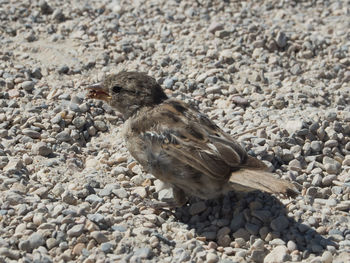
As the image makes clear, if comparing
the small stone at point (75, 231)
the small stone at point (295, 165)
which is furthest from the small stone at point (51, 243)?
the small stone at point (295, 165)

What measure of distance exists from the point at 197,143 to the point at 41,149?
5.37 feet

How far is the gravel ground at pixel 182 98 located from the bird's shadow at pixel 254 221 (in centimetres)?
1

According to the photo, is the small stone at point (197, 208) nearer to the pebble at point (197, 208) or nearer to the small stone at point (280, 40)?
the pebble at point (197, 208)

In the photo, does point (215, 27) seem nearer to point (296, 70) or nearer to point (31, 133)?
point (296, 70)

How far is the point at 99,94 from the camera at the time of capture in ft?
22.9

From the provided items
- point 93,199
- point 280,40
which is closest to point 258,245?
point 93,199

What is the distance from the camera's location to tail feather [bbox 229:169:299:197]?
5.50 m

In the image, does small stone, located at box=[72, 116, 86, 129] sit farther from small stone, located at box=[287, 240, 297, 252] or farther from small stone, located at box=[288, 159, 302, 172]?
small stone, located at box=[287, 240, 297, 252]

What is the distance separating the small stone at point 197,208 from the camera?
6.21 metres

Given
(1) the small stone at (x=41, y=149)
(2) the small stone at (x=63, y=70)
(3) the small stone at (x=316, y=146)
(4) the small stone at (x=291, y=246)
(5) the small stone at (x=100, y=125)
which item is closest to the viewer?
(4) the small stone at (x=291, y=246)

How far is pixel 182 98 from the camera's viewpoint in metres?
7.73

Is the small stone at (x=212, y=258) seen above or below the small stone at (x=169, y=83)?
below

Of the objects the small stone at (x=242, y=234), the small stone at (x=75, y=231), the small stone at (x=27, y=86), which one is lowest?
the small stone at (x=242, y=234)

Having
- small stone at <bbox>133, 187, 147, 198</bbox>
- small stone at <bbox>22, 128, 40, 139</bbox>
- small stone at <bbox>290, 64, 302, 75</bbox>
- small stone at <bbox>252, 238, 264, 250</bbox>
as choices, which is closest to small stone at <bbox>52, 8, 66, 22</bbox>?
small stone at <bbox>22, 128, 40, 139</bbox>
